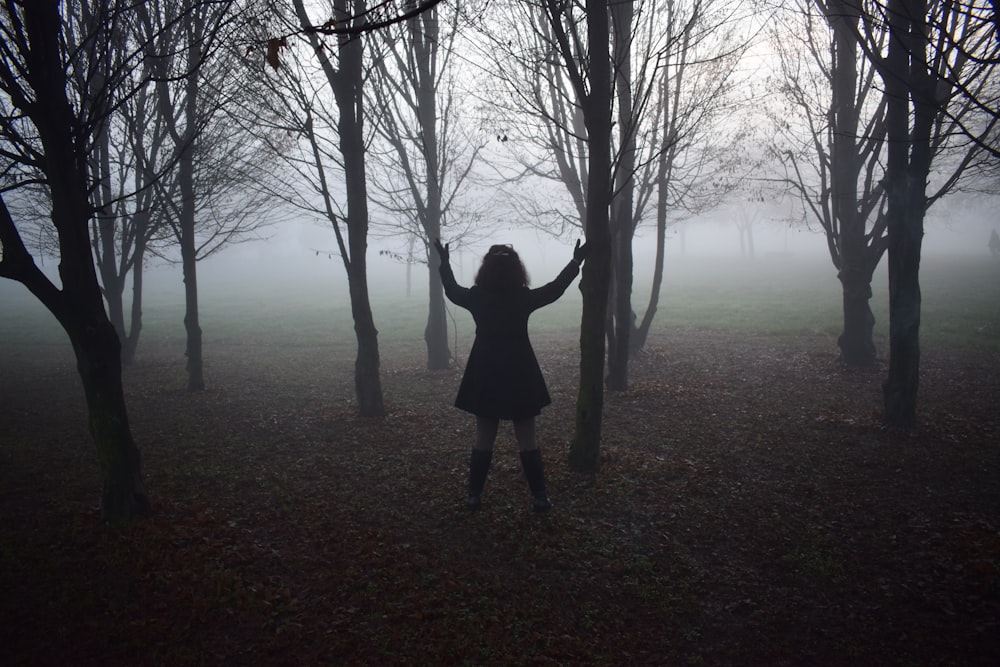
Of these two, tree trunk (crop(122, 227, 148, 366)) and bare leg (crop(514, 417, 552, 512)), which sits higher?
tree trunk (crop(122, 227, 148, 366))

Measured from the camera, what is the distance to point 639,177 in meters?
12.9

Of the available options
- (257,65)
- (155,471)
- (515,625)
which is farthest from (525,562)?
(257,65)

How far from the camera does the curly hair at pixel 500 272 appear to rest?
5.09 m

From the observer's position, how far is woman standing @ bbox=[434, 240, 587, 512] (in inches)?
194

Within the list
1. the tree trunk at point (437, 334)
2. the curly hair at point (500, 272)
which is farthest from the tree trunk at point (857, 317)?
the curly hair at point (500, 272)

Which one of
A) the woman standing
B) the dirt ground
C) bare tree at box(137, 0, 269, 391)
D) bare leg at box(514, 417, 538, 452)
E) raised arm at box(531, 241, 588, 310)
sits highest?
bare tree at box(137, 0, 269, 391)

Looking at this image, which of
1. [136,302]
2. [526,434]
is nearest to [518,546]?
[526,434]

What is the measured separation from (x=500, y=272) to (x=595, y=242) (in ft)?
4.22

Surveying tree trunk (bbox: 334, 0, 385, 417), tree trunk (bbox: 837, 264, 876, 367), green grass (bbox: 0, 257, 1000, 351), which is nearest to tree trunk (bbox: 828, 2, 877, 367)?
tree trunk (bbox: 837, 264, 876, 367)

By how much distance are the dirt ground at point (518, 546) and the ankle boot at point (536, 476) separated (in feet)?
0.65

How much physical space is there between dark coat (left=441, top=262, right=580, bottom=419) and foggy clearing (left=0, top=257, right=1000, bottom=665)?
3.55ft

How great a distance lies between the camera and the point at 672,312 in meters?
23.9

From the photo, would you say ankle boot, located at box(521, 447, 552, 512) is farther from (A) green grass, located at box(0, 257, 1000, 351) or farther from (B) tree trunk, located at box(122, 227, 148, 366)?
(B) tree trunk, located at box(122, 227, 148, 366)

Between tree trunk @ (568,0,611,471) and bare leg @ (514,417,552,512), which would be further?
tree trunk @ (568,0,611,471)
